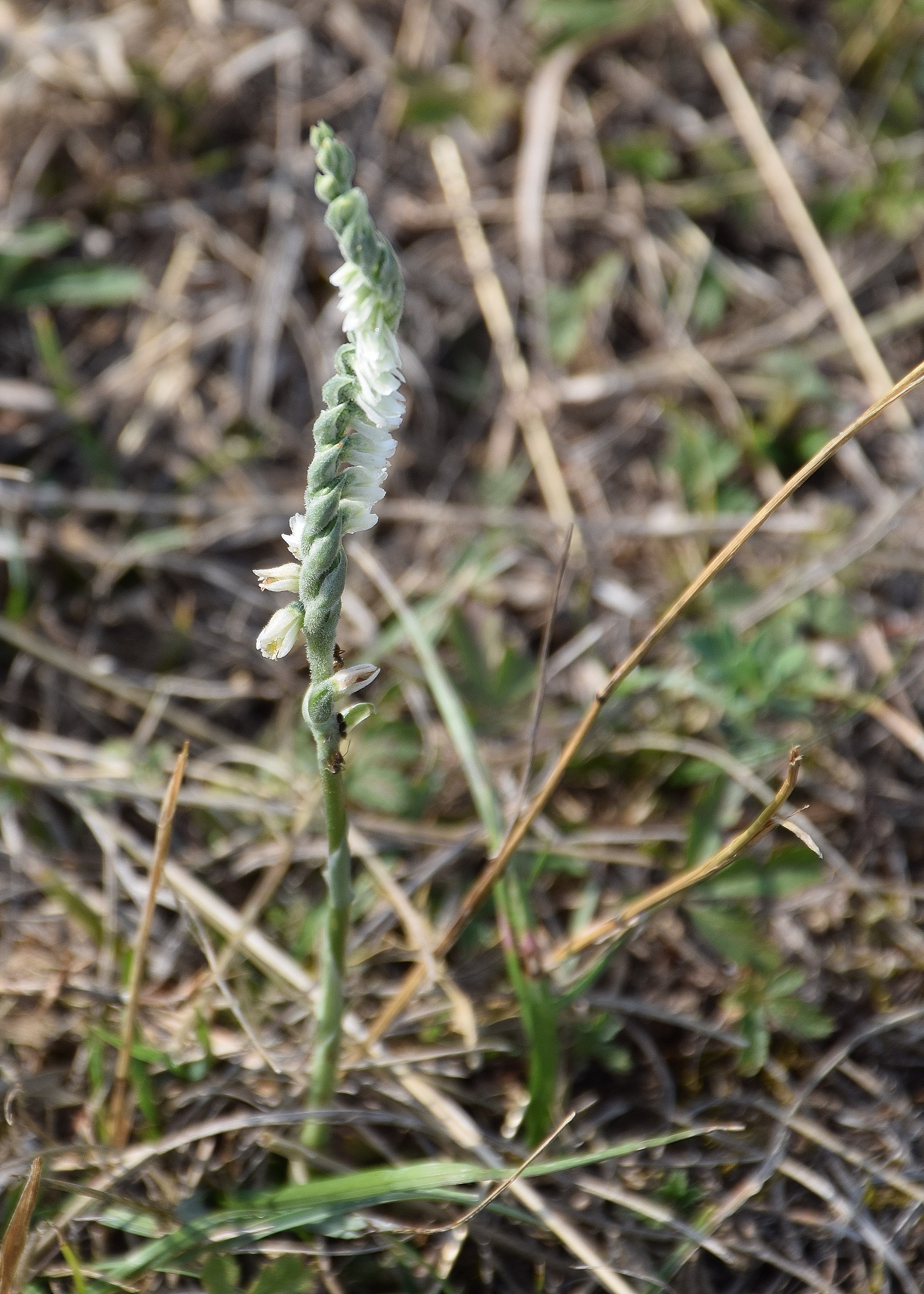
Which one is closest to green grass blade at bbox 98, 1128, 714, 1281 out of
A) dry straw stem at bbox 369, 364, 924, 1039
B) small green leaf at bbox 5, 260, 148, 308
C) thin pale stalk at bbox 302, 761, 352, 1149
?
thin pale stalk at bbox 302, 761, 352, 1149

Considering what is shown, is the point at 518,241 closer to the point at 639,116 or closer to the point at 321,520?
the point at 639,116

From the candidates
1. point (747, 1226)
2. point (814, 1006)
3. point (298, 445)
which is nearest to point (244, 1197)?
point (747, 1226)

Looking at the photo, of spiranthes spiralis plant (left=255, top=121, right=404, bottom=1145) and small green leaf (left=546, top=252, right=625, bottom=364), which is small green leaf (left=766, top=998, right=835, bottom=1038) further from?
small green leaf (left=546, top=252, right=625, bottom=364)

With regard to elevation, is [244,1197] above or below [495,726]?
below

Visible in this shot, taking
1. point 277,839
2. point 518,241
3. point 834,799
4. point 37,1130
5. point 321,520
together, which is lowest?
point 37,1130

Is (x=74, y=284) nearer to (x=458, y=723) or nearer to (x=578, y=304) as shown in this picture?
(x=578, y=304)

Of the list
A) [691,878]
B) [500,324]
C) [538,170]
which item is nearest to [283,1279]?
[691,878]
